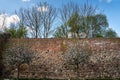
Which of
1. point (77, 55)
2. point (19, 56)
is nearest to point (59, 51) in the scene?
point (77, 55)

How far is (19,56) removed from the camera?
23.2m

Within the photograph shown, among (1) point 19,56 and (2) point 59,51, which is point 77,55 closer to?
(2) point 59,51

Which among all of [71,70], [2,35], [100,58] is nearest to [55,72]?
[71,70]

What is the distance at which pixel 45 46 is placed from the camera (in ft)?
84.6

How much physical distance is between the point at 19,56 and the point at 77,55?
455cm

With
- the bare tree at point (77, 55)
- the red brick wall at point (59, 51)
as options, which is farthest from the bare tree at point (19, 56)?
the bare tree at point (77, 55)

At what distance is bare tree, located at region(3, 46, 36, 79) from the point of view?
76.1ft

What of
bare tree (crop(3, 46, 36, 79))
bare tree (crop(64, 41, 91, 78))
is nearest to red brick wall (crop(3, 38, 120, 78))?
bare tree (crop(64, 41, 91, 78))

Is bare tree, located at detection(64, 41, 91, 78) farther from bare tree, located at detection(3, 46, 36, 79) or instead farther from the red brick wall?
bare tree, located at detection(3, 46, 36, 79)

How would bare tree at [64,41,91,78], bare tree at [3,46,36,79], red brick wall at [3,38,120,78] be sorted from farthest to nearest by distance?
1. red brick wall at [3,38,120,78]
2. bare tree at [64,41,91,78]
3. bare tree at [3,46,36,79]

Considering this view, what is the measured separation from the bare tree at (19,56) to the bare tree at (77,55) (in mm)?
2909

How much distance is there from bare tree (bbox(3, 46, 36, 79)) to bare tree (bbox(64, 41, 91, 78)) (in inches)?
115

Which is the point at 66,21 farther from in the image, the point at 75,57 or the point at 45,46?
the point at 75,57

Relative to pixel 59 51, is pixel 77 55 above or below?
below
